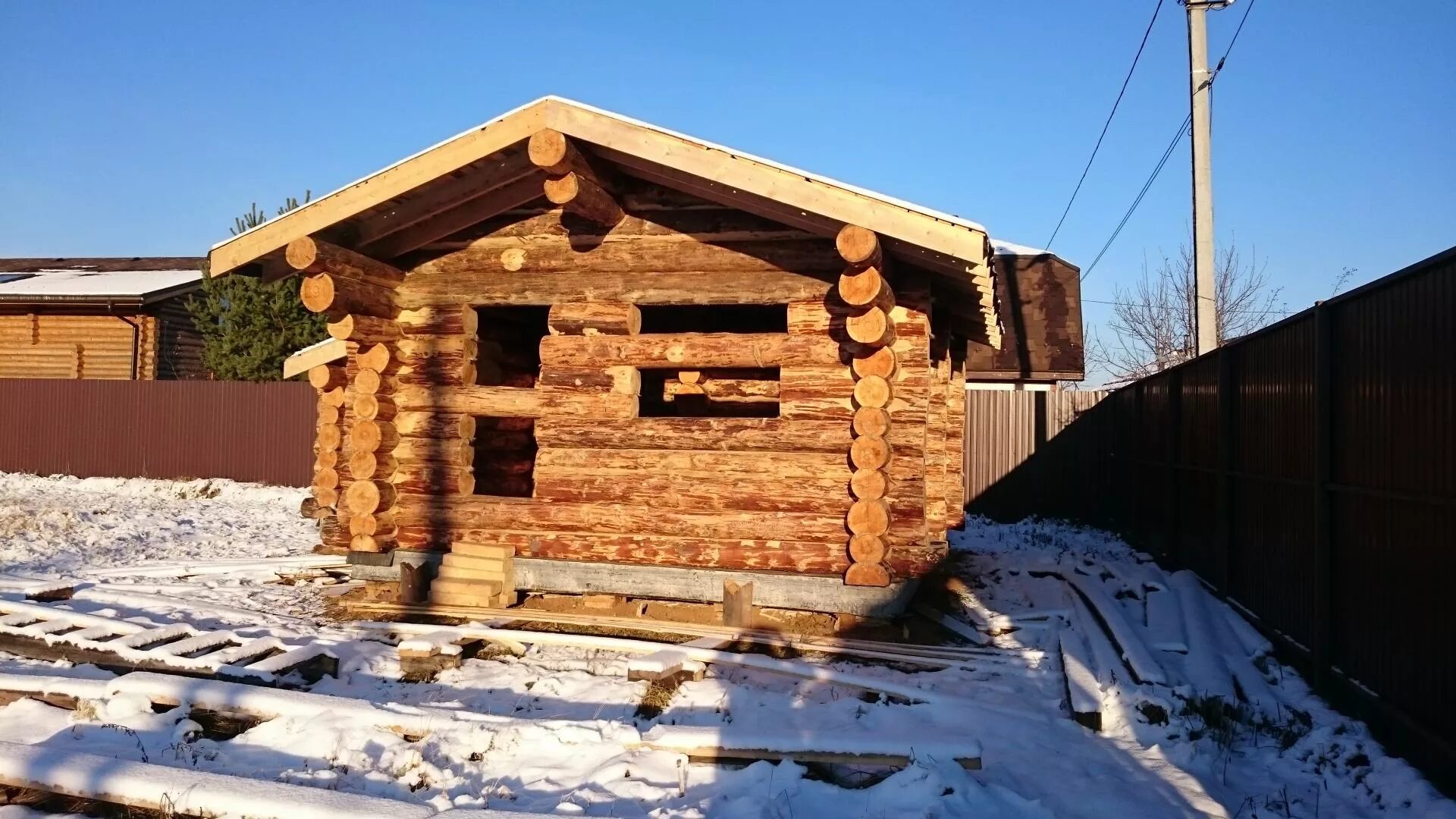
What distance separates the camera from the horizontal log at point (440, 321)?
31.4 feet

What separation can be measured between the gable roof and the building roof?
20110 mm

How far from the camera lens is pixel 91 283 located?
2831cm

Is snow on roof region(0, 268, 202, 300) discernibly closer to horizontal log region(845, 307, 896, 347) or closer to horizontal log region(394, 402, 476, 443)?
horizontal log region(394, 402, 476, 443)

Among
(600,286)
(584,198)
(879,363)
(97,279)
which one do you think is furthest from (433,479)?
(97,279)

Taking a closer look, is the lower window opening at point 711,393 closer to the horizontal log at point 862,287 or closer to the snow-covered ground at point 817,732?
the horizontal log at point 862,287

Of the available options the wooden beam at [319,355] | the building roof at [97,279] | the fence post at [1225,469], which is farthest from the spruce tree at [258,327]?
the fence post at [1225,469]

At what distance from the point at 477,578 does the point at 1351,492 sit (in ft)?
23.1

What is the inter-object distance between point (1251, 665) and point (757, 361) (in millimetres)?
4530

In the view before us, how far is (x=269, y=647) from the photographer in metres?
7.09

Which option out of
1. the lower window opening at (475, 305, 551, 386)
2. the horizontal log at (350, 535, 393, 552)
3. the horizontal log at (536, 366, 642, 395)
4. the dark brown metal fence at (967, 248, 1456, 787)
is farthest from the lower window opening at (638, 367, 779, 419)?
the dark brown metal fence at (967, 248, 1456, 787)

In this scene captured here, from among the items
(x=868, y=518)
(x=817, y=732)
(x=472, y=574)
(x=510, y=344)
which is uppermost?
(x=510, y=344)

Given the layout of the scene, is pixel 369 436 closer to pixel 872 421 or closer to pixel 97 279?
pixel 872 421

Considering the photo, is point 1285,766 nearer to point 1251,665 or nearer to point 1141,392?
point 1251,665

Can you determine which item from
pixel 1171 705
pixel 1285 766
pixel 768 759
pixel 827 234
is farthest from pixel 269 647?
pixel 1285 766
